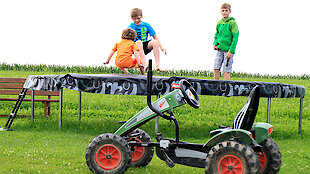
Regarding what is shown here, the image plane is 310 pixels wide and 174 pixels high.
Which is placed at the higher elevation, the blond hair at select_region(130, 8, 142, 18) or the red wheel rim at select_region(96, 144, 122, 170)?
the blond hair at select_region(130, 8, 142, 18)

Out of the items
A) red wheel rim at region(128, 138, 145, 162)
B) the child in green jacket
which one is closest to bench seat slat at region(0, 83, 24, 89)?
the child in green jacket

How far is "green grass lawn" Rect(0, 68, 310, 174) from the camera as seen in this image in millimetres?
5586

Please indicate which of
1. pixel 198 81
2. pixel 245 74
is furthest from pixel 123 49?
pixel 245 74

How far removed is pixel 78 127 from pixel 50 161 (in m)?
3.45

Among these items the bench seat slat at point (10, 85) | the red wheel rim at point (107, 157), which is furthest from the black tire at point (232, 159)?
the bench seat slat at point (10, 85)

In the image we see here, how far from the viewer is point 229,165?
13.8ft

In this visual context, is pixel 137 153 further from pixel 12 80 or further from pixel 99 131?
pixel 12 80

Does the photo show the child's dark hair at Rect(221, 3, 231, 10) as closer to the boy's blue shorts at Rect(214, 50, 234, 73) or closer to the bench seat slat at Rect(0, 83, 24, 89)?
the boy's blue shorts at Rect(214, 50, 234, 73)

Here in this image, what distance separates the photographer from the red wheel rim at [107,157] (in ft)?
15.6

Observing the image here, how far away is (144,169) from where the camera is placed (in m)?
5.23

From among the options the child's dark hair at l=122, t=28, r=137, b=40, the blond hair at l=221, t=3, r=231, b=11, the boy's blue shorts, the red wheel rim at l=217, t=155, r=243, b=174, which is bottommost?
the red wheel rim at l=217, t=155, r=243, b=174

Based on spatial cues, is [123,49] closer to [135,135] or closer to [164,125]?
[164,125]

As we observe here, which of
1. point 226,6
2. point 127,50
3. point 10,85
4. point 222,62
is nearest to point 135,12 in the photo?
point 127,50

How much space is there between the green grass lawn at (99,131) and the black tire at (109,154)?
42 cm
